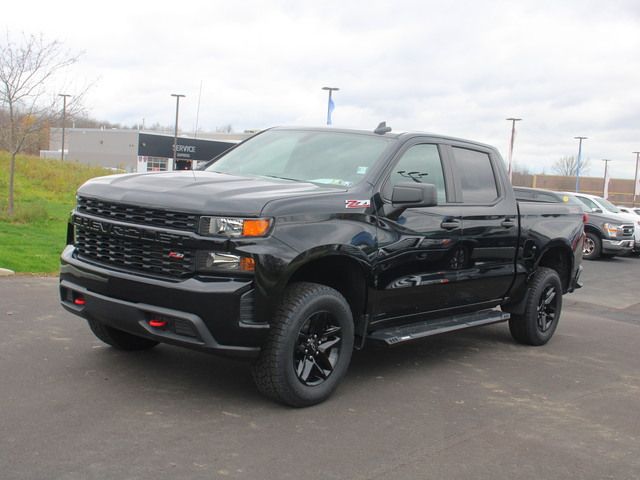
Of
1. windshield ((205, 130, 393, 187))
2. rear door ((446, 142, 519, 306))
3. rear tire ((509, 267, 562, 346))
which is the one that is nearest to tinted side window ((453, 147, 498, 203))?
rear door ((446, 142, 519, 306))

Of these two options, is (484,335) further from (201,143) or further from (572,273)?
(201,143)

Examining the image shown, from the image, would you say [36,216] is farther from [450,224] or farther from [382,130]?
[450,224]

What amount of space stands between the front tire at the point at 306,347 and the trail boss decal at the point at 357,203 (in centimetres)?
59

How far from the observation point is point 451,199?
6340 millimetres

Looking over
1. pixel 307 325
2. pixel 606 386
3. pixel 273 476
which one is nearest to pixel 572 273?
pixel 606 386

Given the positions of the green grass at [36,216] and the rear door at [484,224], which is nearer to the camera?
the rear door at [484,224]

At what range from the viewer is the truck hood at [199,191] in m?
4.68

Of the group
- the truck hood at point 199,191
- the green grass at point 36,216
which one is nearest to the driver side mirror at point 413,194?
the truck hood at point 199,191

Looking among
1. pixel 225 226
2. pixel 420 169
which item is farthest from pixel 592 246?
pixel 225 226

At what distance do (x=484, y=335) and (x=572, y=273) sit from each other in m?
1.13

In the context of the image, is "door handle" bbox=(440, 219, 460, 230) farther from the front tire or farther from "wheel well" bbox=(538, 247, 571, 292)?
"wheel well" bbox=(538, 247, 571, 292)

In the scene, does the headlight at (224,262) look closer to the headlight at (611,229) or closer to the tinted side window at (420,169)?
the tinted side window at (420,169)

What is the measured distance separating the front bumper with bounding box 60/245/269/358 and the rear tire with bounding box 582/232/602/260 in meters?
16.7

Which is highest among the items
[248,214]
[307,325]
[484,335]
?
[248,214]
